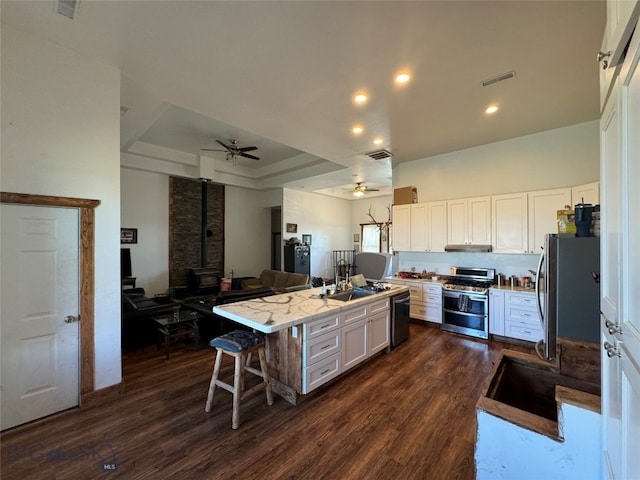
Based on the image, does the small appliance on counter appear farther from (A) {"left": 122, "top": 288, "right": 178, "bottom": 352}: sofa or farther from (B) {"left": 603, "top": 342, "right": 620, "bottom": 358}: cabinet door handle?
(A) {"left": 122, "top": 288, "right": 178, "bottom": 352}: sofa

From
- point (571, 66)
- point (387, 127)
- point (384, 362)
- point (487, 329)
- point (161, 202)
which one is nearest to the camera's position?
point (571, 66)

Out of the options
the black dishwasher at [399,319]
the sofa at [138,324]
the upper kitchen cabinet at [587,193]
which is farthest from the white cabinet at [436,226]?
the sofa at [138,324]

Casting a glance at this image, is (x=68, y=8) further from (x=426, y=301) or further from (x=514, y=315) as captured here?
(x=514, y=315)

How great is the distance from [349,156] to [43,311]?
15.1ft

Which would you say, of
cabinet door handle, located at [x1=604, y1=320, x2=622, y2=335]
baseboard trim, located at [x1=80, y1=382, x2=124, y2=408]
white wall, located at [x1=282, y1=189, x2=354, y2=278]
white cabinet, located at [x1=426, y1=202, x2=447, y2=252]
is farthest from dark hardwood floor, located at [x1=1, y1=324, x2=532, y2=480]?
white wall, located at [x1=282, y1=189, x2=354, y2=278]

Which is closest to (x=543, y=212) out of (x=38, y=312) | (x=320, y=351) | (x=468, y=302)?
(x=468, y=302)

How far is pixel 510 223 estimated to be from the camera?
410 centimetres

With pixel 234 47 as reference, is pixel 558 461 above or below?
below

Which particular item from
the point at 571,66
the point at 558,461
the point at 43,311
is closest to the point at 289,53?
the point at 571,66

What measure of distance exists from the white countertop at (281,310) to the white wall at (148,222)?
456 centimetres

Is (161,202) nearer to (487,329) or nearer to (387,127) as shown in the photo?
(387,127)

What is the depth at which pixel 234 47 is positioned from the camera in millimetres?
2271

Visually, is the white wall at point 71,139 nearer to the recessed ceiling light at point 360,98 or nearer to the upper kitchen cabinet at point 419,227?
the recessed ceiling light at point 360,98

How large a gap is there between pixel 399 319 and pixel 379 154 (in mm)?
2930
